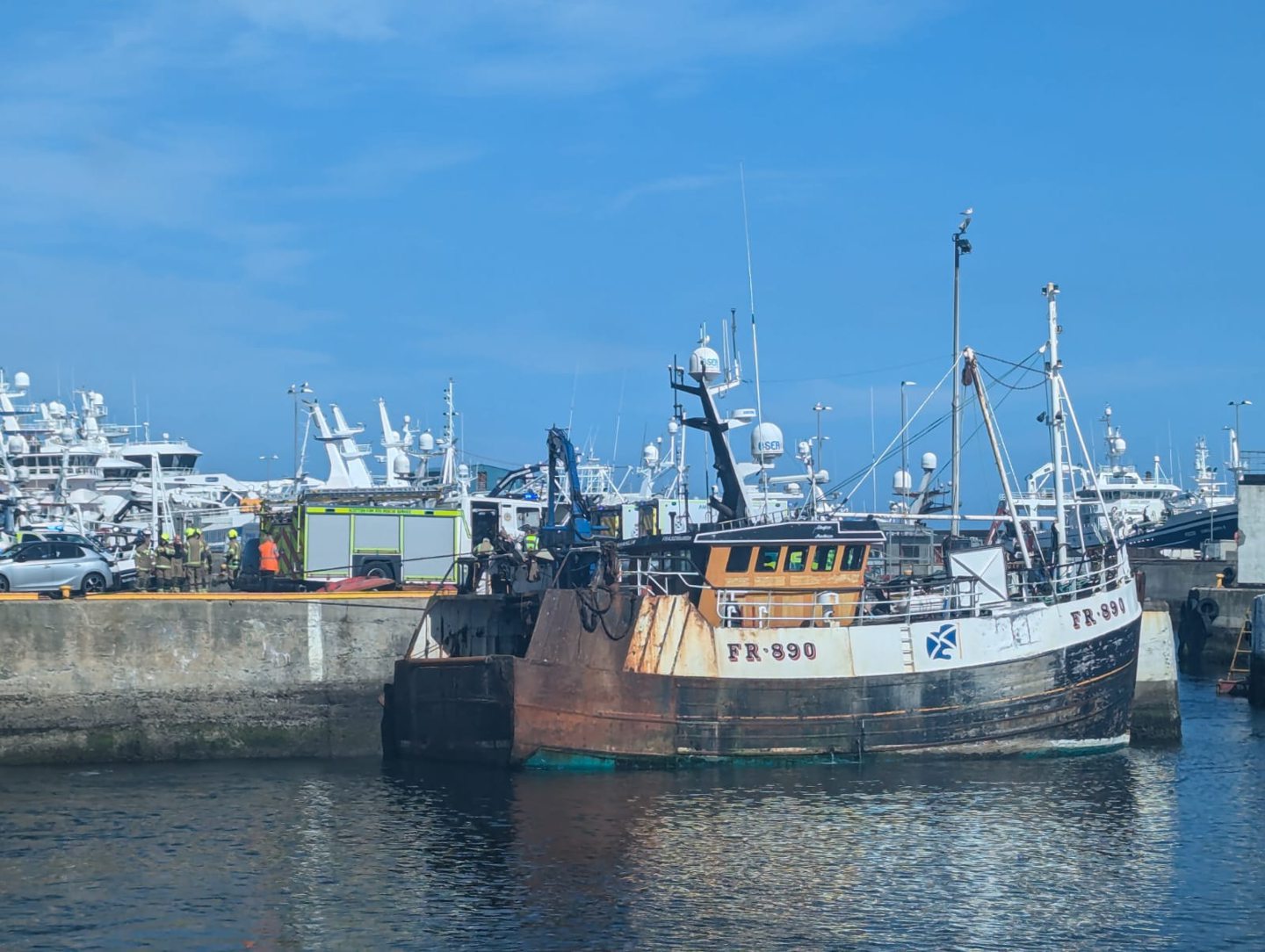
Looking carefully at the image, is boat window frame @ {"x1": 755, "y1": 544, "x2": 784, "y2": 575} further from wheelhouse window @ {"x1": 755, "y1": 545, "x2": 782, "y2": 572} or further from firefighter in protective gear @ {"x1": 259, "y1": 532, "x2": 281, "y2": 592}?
firefighter in protective gear @ {"x1": 259, "y1": 532, "x2": 281, "y2": 592}

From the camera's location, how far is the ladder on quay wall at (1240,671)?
37656 mm

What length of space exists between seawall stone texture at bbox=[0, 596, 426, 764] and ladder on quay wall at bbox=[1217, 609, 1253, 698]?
2172cm

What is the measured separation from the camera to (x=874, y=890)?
18.9 metres

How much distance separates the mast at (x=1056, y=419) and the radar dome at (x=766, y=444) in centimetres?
1083

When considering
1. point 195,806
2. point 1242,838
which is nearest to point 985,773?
point 1242,838

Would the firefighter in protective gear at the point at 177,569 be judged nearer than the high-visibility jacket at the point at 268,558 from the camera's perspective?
No

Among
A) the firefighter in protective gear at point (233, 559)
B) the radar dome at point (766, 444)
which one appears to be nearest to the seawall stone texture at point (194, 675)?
the firefighter in protective gear at point (233, 559)

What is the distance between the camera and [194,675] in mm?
26672

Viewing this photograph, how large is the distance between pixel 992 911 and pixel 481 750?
10.5 metres

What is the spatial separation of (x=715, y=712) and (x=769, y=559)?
122 inches

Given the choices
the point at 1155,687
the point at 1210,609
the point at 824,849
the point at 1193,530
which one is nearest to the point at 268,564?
the point at 824,849

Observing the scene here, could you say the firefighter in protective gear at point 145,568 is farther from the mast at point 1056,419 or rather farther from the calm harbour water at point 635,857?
the mast at point 1056,419

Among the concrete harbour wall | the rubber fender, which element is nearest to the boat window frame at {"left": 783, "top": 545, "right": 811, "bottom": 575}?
the concrete harbour wall

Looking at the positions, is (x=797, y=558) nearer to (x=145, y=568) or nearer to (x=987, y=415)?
(x=987, y=415)
